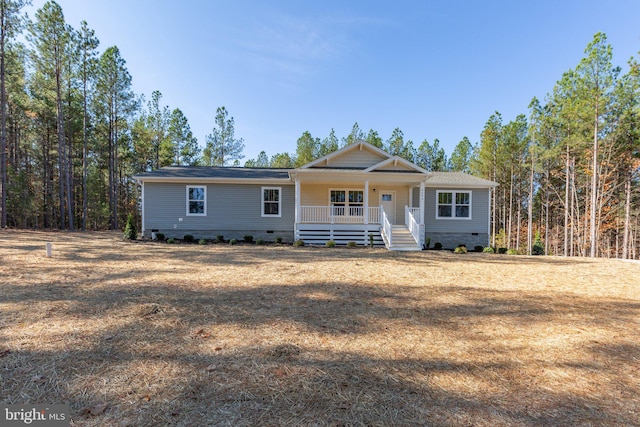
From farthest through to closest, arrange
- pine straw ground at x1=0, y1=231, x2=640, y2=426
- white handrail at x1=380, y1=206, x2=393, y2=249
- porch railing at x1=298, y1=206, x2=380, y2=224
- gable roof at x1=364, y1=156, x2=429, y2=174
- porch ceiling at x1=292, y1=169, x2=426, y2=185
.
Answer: porch railing at x1=298, y1=206, x2=380, y2=224 → gable roof at x1=364, y1=156, x2=429, y2=174 → porch ceiling at x1=292, y1=169, x2=426, y2=185 → white handrail at x1=380, y1=206, x2=393, y2=249 → pine straw ground at x1=0, y1=231, x2=640, y2=426

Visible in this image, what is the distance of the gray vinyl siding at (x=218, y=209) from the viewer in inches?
557

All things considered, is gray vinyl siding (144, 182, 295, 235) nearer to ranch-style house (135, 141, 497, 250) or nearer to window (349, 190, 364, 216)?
ranch-style house (135, 141, 497, 250)

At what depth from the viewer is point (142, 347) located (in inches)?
111

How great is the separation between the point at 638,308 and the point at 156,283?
8281mm

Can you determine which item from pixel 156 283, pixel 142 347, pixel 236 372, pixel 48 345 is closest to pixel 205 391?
pixel 236 372

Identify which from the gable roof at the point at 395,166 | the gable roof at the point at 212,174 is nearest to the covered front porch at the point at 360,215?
the gable roof at the point at 395,166

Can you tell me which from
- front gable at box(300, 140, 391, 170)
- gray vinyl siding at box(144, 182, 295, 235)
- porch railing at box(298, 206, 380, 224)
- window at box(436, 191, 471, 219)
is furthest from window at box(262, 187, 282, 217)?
window at box(436, 191, 471, 219)

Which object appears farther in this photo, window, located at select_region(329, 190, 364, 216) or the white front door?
the white front door

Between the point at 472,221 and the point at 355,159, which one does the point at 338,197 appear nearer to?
the point at 355,159

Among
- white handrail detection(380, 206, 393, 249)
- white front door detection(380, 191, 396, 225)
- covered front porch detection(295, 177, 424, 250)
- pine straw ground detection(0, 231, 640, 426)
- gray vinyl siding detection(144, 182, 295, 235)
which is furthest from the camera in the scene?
white front door detection(380, 191, 396, 225)

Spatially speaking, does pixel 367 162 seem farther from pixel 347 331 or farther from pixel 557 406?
pixel 557 406

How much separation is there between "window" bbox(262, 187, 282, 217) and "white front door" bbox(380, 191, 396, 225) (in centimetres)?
567

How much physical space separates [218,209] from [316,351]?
12.9 m

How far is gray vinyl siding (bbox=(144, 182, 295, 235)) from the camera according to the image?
46.4 ft
